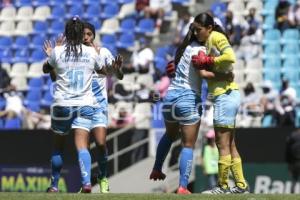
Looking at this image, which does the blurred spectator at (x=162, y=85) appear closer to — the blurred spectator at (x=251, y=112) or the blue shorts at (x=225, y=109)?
the blurred spectator at (x=251, y=112)

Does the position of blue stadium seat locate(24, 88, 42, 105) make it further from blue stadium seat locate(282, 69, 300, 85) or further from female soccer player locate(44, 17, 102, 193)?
female soccer player locate(44, 17, 102, 193)

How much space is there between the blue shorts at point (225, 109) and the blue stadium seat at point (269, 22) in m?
11.2

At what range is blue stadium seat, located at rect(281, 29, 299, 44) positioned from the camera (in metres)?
21.5

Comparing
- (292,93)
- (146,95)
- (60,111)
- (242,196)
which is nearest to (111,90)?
(146,95)

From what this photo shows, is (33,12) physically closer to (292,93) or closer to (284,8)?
(284,8)

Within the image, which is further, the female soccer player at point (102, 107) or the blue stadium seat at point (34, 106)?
the blue stadium seat at point (34, 106)

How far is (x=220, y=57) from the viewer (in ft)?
35.9

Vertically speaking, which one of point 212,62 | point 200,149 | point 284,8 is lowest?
point 200,149

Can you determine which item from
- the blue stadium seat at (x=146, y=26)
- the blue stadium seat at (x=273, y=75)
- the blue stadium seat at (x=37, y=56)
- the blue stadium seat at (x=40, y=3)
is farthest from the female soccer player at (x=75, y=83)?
the blue stadium seat at (x=40, y=3)

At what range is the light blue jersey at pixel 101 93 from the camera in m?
11.5

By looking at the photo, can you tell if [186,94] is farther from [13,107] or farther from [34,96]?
[34,96]

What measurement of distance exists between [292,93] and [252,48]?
234cm

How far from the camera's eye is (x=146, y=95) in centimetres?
2017

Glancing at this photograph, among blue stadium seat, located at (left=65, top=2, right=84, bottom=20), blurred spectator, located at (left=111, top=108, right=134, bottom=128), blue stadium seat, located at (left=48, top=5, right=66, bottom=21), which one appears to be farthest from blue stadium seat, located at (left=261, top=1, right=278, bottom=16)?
blue stadium seat, located at (left=48, top=5, right=66, bottom=21)
